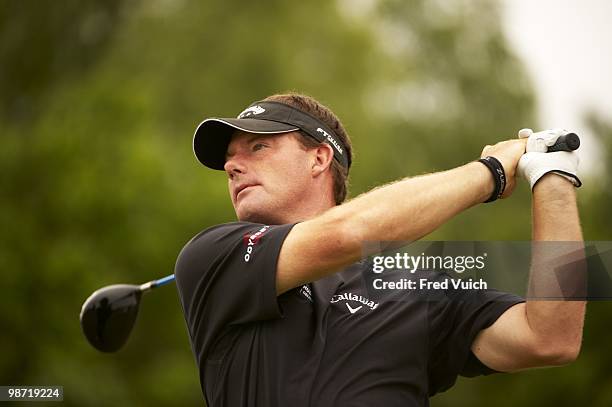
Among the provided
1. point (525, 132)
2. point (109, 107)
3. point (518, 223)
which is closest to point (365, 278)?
point (525, 132)

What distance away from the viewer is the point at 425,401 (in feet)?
12.3

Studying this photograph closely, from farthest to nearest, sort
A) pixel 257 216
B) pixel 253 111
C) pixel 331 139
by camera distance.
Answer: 1. pixel 331 139
2. pixel 253 111
3. pixel 257 216

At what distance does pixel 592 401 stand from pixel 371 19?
1400 cm

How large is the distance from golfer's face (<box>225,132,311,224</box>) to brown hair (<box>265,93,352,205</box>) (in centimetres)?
8

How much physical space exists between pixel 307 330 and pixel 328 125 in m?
1.18

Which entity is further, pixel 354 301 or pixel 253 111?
pixel 253 111

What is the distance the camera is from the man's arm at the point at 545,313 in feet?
11.6

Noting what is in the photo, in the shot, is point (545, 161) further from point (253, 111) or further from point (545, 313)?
point (253, 111)

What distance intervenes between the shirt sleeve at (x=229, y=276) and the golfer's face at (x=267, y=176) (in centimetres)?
25

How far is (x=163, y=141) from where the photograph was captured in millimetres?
21625

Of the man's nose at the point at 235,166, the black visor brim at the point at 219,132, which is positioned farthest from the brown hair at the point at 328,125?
the man's nose at the point at 235,166

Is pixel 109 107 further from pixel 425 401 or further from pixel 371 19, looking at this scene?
pixel 425 401

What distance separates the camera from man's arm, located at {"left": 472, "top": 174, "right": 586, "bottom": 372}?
11.6 ft

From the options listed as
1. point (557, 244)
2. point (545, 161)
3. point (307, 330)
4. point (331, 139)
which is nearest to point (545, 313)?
point (557, 244)
